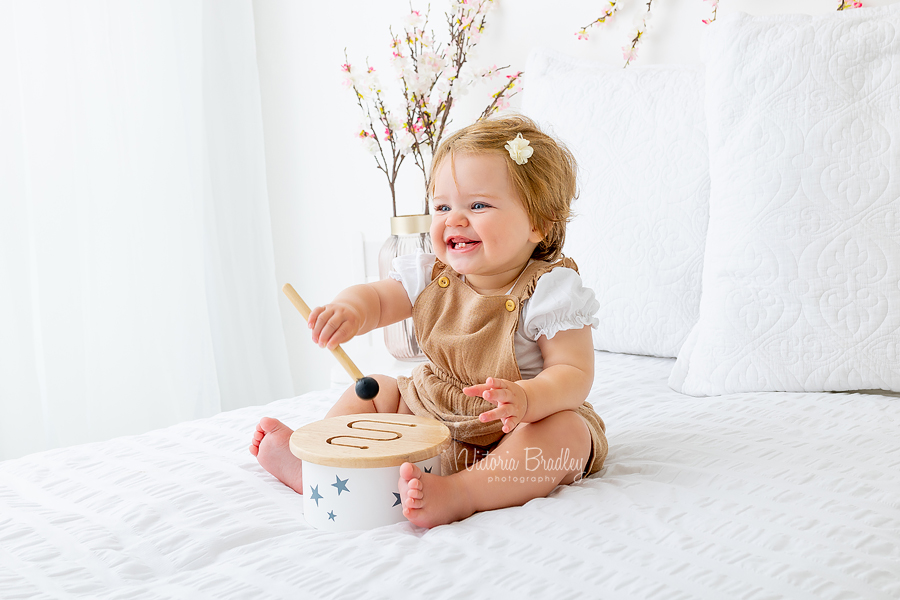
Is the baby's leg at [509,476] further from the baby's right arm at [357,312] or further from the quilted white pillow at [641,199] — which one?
the quilted white pillow at [641,199]

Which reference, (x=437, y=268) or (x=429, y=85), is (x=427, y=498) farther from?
(x=429, y=85)

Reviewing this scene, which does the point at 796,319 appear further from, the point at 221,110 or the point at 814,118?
the point at 221,110

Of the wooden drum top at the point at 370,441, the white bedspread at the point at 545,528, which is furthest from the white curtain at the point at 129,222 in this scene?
the wooden drum top at the point at 370,441

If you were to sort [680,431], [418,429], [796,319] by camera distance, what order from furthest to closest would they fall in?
[796,319] → [680,431] → [418,429]

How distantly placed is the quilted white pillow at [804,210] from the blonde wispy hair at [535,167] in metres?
0.31

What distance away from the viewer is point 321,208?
234cm

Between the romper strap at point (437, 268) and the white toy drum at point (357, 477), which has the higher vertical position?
the romper strap at point (437, 268)

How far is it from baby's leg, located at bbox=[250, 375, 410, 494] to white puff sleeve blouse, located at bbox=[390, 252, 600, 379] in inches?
7.4

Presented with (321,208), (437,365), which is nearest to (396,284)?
(437,365)

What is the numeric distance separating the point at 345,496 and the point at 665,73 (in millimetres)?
1036

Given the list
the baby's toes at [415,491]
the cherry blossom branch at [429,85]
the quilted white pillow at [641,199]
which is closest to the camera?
the baby's toes at [415,491]

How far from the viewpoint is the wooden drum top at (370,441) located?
730mm

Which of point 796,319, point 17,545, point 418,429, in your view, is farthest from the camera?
point 796,319

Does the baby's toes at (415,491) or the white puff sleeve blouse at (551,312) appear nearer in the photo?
the baby's toes at (415,491)
